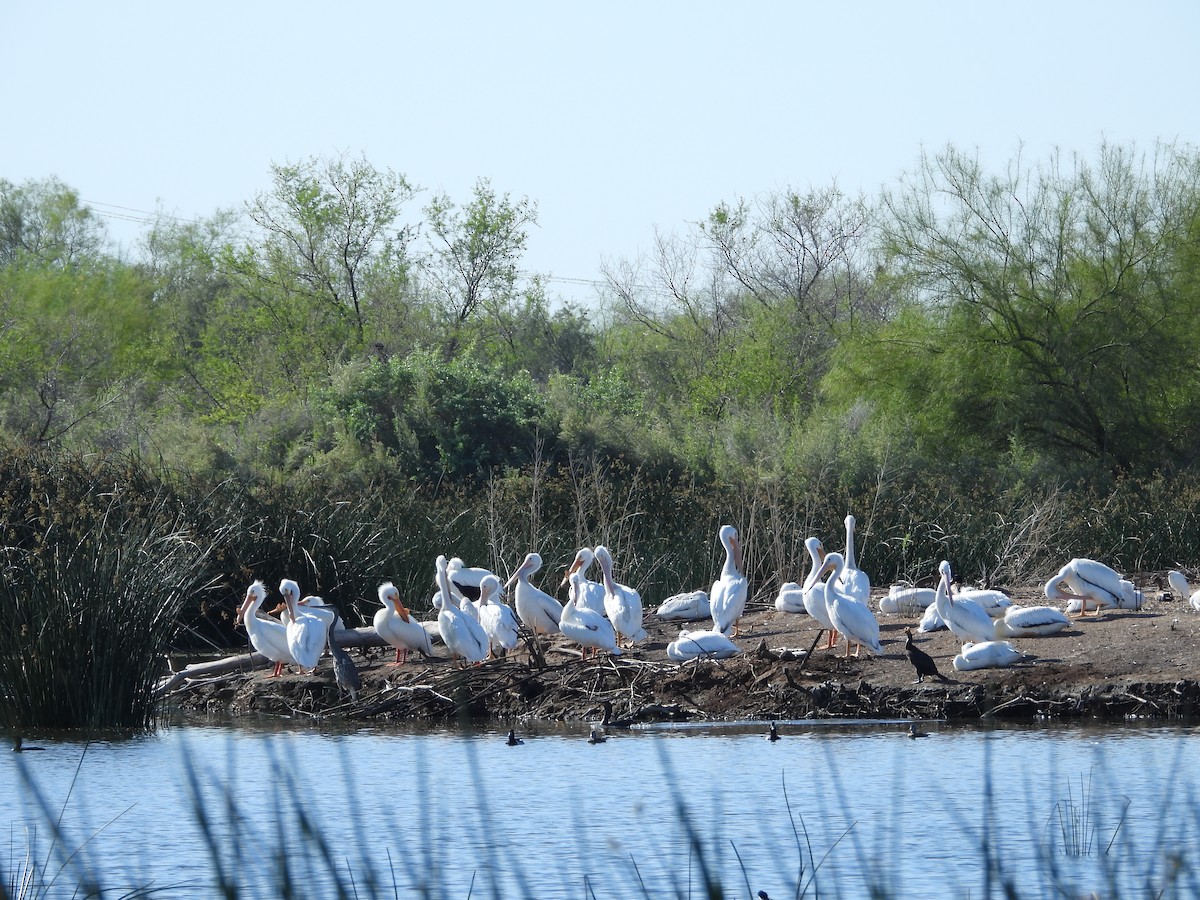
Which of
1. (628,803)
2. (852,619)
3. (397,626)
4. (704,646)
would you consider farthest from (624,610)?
(628,803)

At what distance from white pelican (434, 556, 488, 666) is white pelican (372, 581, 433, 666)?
1.12 ft

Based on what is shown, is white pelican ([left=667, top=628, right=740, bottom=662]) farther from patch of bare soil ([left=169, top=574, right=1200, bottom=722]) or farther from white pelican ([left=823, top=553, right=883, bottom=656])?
white pelican ([left=823, top=553, right=883, bottom=656])

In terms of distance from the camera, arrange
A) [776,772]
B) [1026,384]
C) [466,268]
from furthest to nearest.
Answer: [466,268], [1026,384], [776,772]

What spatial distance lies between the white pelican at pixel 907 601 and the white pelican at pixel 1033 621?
1548mm

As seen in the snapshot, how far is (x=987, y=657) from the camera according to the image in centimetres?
1274

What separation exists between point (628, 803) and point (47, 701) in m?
4.19

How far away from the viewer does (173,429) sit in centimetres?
2898

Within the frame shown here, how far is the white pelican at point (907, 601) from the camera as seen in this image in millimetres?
15312

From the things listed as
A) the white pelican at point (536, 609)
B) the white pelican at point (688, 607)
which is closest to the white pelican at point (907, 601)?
the white pelican at point (688, 607)

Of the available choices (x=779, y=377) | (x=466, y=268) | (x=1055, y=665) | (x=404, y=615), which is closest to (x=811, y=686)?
(x=1055, y=665)

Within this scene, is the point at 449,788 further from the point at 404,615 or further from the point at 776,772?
the point at 404,615

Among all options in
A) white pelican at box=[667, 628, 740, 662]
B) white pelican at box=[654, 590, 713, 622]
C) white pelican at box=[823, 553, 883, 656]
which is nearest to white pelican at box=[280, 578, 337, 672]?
white pelican at box=[667, 628, 740, 662]

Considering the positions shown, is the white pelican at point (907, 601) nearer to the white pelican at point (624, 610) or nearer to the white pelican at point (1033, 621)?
the white pelican at point (1033, 621)

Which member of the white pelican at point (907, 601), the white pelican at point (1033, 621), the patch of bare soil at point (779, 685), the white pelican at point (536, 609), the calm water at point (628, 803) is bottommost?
the calm water at point (628, 803)
